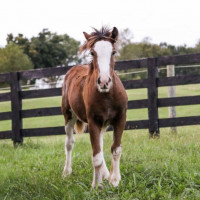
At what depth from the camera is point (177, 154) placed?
513 cm

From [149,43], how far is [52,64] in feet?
54.0

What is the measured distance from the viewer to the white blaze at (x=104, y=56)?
3.36 metres

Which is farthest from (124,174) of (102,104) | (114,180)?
(102,104)

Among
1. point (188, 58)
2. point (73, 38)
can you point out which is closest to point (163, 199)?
point (188, 58)

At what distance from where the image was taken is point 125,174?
4.30 m

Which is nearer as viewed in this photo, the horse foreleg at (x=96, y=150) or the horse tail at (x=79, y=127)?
the horse foreleg at (x=96, y=150)

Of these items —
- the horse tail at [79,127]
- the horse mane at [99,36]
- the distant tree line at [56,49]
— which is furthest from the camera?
the distant tree line at [56,49]

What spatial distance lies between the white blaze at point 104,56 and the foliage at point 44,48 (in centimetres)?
4619

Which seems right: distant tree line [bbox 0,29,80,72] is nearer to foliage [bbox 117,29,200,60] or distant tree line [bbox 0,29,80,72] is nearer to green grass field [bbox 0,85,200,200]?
foliage [bbox 117,29,200,60]

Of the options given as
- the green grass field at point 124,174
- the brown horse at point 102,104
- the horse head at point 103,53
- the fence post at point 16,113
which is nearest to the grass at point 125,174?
the green grass field at point 124,174

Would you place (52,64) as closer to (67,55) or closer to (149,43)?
(67,55)

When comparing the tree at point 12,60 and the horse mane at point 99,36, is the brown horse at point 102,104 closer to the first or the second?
the horse mane at point 99,36

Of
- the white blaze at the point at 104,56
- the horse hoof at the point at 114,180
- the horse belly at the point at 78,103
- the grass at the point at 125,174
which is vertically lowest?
the grass at the point at 125,174

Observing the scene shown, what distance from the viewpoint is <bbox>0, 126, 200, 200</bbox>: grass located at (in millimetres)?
3660
